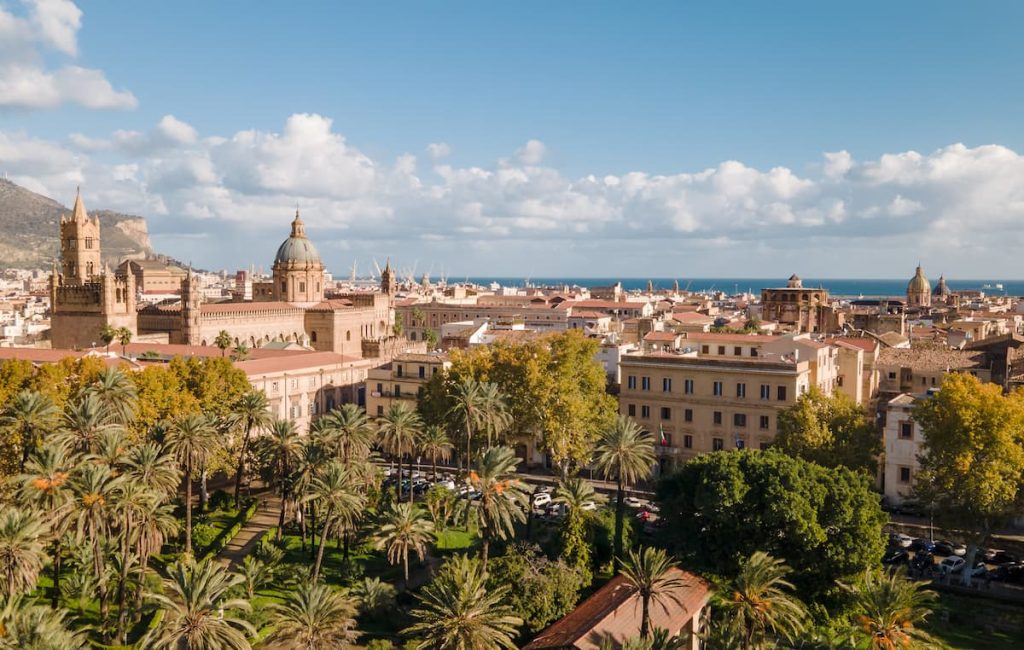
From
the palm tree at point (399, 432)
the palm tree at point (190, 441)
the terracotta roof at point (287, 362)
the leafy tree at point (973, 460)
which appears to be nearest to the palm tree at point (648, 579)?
the leafy tree at point (973, 460)

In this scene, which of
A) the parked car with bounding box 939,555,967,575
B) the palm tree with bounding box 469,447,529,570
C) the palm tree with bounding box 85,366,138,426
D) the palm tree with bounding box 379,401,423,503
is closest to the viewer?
the palm tree with bounding box 469,447,529,570

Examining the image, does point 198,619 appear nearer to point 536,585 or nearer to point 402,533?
point 402,533

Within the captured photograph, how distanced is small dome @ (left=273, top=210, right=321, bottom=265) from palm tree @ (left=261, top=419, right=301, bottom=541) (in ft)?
236

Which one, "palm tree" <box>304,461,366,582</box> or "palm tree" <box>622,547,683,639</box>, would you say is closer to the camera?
"palm tree" <box>622,547,683,639</box>

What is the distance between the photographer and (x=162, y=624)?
111 feet

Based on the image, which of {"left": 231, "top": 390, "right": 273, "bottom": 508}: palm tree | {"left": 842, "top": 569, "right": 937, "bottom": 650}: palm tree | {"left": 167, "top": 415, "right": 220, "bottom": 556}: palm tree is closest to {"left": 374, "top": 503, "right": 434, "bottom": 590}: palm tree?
{"left": 167, "top": 415, "right": 220, "bottom": 556}: palm tree

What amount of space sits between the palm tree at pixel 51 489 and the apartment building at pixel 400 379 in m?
37.5

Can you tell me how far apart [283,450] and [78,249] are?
6091 centimetres

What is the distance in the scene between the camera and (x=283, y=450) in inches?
2191

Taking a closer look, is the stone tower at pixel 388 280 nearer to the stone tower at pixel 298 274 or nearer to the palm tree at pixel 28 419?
the stone tower at pixel 298 274

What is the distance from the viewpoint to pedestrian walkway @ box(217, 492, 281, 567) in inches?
2151

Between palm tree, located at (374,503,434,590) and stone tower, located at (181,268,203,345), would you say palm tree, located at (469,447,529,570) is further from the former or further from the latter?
stone tower, located at (181,268,203,345)

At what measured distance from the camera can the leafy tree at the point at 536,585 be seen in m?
44.7

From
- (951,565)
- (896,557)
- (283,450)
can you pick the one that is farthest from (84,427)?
(951,565)
